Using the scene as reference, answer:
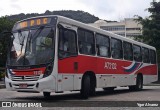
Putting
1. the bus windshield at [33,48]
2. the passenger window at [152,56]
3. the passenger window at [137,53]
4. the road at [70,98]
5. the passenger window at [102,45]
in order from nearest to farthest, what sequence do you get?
the bus windshield at [33,48] → the road at [70,98] → the passenger window at [102,45] → the passenger window at [137,53] → the passenger window at [152,56]

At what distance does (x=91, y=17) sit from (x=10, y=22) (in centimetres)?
9915

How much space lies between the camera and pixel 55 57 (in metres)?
12.8

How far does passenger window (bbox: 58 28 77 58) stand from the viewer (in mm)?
13242

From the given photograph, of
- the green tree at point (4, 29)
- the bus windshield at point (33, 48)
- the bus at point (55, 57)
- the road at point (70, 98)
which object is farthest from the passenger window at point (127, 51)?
the green tree at point (4, 29)

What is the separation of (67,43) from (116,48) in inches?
211

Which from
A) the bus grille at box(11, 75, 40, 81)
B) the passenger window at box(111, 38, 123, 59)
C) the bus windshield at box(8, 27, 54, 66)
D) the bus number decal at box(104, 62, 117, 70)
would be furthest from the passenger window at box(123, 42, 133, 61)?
the bus grille at box(11, 75, 40, 81)

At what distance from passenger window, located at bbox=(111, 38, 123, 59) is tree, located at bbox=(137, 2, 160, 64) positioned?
24361 mm

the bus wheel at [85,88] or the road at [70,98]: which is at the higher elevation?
→ the bus wheel at [85,88]

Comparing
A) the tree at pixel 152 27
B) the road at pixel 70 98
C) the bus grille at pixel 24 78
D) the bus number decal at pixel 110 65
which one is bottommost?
the road at pixel 70 98

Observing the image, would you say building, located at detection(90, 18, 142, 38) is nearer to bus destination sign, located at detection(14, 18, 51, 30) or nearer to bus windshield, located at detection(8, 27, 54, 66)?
bus destination sign, located at detection(14, 18, 51, 30)

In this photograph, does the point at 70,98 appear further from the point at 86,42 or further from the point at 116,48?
the point at 116,48

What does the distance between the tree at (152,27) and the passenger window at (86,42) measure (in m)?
28.1

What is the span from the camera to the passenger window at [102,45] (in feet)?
53.2

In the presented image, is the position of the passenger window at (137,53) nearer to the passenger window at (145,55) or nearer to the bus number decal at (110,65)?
the passenger window at (145,55)
